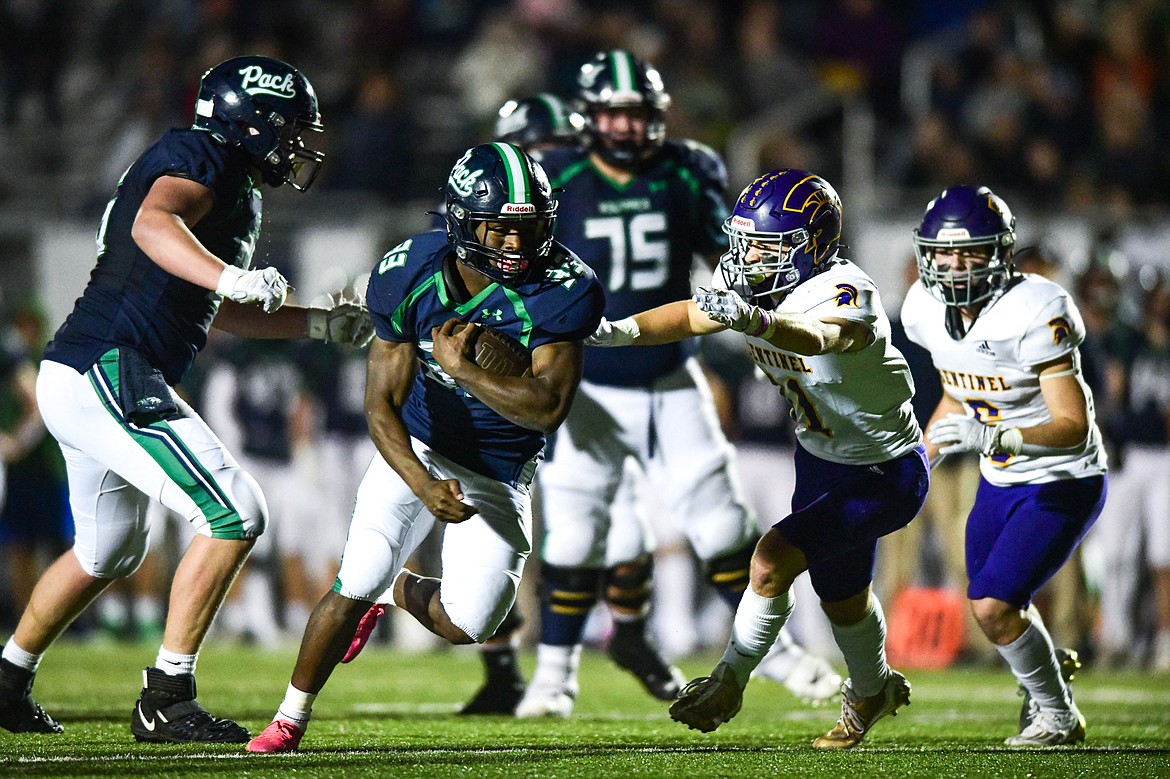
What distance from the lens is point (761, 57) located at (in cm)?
1177

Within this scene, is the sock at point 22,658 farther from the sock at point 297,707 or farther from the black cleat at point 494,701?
the black cleat at point 494,701

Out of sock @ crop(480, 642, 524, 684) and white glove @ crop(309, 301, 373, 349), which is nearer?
white glove @ crop(309, 301, 373, 349)

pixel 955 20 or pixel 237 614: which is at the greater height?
pixel 955 20

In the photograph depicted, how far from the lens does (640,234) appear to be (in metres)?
6.29

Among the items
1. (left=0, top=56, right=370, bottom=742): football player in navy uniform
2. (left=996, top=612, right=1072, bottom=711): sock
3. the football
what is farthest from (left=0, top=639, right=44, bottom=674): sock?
(left=996, top=612, right=1072, bottom=711): sock

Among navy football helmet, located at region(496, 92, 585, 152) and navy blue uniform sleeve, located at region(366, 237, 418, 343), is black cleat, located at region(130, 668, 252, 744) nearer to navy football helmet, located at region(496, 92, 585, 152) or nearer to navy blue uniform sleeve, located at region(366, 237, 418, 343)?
navy blue uniform sleeve, located at region(366, 237, 418, 343)

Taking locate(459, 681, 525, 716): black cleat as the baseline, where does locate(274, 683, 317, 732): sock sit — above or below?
above

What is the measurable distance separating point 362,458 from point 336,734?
15.9 feet

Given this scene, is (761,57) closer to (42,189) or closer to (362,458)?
(362,458)

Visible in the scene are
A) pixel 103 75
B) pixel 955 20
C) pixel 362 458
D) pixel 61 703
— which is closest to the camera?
pixel 61 703

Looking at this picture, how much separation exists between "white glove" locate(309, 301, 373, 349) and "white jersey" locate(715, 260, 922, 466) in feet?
3.69

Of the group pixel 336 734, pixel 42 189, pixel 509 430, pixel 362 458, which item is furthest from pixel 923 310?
pixel 42 189

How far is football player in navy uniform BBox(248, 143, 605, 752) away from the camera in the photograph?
4629mm

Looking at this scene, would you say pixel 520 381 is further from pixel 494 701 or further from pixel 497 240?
pixel 494 701
